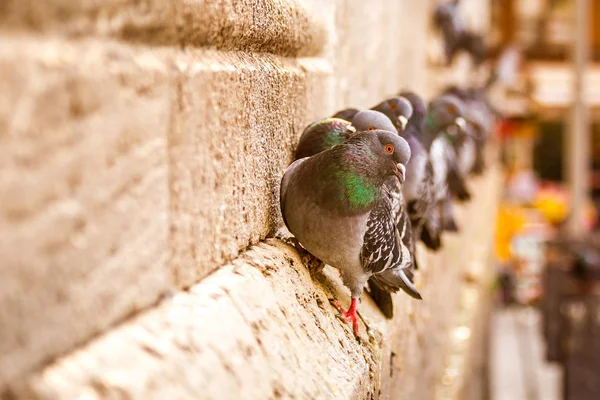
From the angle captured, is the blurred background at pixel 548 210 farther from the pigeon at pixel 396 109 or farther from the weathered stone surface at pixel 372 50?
the pigeon at pixel 396 109

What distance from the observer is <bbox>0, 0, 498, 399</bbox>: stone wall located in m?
0.74

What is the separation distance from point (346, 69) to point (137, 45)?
5.00 ft

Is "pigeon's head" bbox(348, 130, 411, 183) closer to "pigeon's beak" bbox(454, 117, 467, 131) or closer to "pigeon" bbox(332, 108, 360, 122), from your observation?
"pigeon" bbox(332, 108, 360, 122)

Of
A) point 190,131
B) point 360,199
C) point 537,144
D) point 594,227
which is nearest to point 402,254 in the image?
point 360,199

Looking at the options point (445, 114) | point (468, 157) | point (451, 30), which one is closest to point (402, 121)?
point (445, 114)

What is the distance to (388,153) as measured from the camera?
1383 mm

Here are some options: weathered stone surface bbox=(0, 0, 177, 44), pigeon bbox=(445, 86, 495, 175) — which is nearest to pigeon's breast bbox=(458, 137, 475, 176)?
pigeon bbox=(445, 86, 495, 175)

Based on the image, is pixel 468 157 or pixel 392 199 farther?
pixel 468 157

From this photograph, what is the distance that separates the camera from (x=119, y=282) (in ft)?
2.95

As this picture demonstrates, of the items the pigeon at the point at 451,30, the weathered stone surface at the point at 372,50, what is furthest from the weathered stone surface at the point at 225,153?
the pigeon at the point at 451,30

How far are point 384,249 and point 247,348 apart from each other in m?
0.46

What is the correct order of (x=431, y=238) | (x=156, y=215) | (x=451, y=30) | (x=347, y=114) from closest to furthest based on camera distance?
1. (x=156, y=215)
2. (x=347, y=114)
3. (x=431, y=238)
4. (x=451, y=30)

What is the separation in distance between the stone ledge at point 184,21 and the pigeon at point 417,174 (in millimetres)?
298

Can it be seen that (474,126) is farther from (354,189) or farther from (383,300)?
(354,189)
